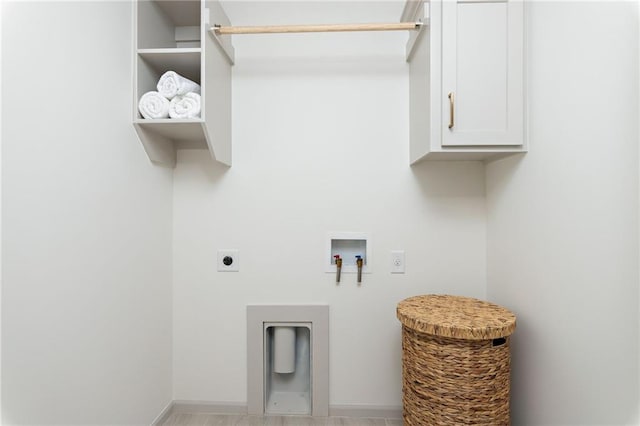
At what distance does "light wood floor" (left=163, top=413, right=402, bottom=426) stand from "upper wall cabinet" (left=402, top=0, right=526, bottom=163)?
4.84 ft

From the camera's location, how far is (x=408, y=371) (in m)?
1.38

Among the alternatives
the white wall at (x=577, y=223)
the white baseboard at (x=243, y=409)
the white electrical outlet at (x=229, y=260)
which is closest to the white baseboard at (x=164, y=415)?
the white baseboard at (x=243, y=409)

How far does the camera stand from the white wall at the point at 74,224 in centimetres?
89

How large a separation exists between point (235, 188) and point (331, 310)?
2.78 feet

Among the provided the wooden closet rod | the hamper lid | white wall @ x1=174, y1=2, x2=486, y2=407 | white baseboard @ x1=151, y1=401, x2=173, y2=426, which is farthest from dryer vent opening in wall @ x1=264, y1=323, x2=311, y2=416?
the wooden closet rod

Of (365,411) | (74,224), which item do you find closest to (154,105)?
(74,224)

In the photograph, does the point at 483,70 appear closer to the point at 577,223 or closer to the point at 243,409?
the point at 577,223

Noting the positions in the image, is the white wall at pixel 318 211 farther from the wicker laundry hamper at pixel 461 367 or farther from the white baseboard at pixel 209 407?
the wicker laundry hamper at pixel 461 367

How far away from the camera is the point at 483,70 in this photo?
52.7 inches

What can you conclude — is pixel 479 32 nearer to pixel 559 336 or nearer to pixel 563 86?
pixel 563 86

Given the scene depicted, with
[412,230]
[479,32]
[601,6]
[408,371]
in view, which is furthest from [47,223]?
[601,6]

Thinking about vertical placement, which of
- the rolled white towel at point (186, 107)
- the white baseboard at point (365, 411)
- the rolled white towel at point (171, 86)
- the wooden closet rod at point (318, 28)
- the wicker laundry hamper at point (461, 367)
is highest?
the wooden closet rod at point (318, 28)

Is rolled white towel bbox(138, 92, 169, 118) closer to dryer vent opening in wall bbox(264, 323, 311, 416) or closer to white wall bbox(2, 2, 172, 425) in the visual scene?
white wall bbox(2, 2, 172, 425)

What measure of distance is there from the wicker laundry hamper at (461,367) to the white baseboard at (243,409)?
1.67 ft
